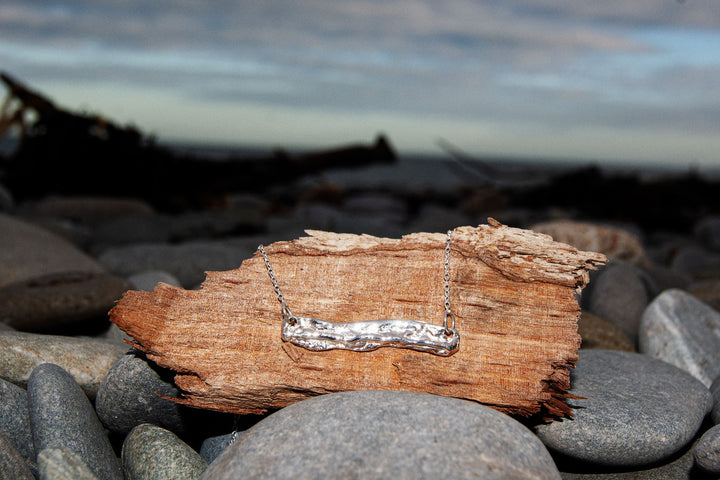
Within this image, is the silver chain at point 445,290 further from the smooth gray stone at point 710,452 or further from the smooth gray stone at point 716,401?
the smooth gray stone at point 716,401

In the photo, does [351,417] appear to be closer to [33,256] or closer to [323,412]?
[323,412]

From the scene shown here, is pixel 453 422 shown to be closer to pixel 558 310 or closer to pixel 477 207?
pixel 558 310

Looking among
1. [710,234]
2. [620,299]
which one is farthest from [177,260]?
[710,234]

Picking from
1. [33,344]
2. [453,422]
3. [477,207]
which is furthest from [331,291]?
[477,207]

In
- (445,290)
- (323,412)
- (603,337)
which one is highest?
(445,290)

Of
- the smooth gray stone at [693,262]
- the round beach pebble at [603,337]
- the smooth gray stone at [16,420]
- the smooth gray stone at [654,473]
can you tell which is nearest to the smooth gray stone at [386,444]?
the smooth gray stone at [654,473]

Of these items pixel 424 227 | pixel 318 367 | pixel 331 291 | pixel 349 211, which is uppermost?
pixel 331 291

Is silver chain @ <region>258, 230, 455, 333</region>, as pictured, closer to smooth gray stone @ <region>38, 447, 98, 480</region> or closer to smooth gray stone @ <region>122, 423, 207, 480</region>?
smooth gray stone @ <region>122, 423, 207, 480</region>
